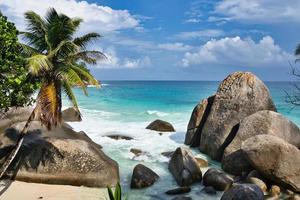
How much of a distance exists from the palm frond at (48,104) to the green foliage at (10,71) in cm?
116

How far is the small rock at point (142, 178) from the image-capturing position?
1346 centimetres

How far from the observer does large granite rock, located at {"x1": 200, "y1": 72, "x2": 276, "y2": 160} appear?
17.4 m

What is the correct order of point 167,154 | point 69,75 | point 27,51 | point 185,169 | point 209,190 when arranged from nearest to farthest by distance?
point 69,75, point 27,51, point 209,190, point 185,169, point 167,154

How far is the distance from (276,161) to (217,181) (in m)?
2.17

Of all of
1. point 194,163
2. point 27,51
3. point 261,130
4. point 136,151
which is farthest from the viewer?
point 136,151

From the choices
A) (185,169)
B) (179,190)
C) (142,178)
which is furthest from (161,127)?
(179,190)

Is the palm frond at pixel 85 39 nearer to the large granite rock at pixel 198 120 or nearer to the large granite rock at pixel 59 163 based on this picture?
the large granite rock at pixel 59 163

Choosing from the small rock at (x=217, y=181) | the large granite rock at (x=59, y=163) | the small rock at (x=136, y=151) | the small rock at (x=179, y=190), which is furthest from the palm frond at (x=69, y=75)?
the small rock at (x=136, y=151)

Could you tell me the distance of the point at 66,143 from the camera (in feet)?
45.2

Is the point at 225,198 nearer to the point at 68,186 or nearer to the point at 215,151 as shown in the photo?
the point at 68,186

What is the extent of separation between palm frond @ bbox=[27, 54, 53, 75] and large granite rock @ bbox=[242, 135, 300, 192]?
25.4 feet

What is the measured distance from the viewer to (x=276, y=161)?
1295 cm

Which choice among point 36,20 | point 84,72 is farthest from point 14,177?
point 36,20

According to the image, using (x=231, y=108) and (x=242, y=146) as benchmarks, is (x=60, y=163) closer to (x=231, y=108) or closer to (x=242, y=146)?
(x=242, y=146)
